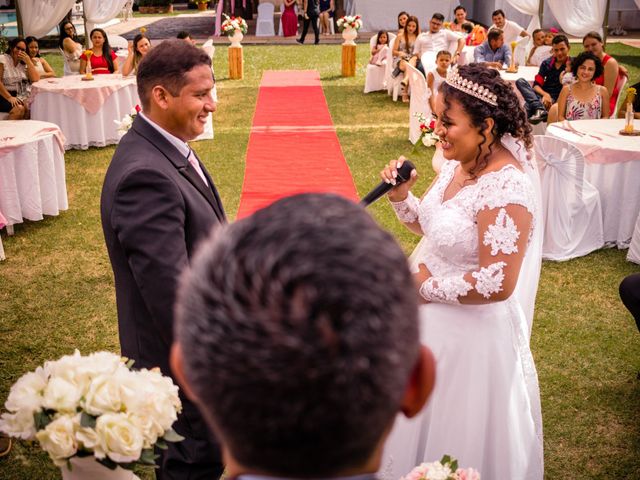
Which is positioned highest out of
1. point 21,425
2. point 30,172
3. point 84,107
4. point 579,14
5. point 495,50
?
point 579,14

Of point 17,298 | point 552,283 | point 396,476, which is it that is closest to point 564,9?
point 552,283

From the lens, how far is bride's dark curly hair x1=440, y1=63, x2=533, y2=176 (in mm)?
2789

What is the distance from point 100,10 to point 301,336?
15477mm

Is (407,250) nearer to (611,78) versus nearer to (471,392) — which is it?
(471,392)

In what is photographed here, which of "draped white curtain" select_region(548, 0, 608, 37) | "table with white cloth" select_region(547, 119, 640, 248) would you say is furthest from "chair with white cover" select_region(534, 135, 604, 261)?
"draped white curtain" select_region(548, 0, 608, 37)

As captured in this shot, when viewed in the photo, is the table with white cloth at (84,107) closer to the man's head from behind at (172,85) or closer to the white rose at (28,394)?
the man's head from behind at (172,85)

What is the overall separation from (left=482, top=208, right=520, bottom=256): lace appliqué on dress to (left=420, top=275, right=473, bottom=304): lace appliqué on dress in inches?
7.1

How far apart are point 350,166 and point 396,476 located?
6.10 m

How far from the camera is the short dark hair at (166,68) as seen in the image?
257 cm

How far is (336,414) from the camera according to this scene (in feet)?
2.55

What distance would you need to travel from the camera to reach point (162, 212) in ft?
7.63

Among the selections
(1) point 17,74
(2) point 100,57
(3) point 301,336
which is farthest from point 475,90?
(1) point 17,74

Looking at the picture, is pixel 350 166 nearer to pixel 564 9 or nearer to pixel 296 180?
pixel 296 180

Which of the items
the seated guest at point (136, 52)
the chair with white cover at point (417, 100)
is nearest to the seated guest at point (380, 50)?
the chair with white cover at point (417, 100)
